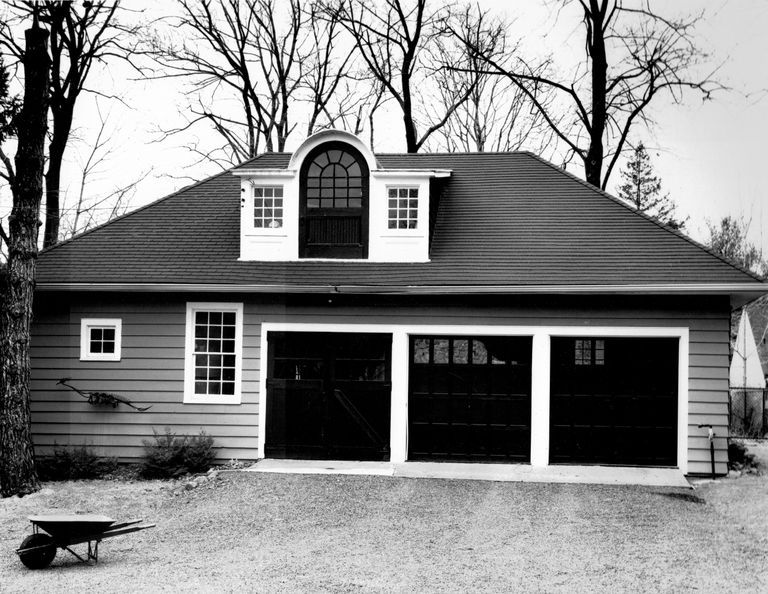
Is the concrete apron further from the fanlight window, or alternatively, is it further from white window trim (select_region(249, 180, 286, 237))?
the fanlight window

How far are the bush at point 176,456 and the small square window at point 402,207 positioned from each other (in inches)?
187

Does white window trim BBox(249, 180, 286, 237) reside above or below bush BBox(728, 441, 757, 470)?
above

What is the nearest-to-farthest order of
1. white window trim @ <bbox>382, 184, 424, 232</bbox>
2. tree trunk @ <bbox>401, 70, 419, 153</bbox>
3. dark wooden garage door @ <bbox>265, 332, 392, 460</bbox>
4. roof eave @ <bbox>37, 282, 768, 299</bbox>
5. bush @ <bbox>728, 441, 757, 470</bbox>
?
roof eave @ <bbox>37, 282, 768, 299</bbox> < dark wooden garage door @ <bbox>265, 332, 392, 460</bbox> < bush @ <bbox>728, 441, 757, 470</bbox> < white window trim @ <bbox>382, 184, 424, 232</bbox> < tree trunk @ <bbox>401, 70, 419, 153</bbox>

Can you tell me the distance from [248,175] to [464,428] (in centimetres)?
558

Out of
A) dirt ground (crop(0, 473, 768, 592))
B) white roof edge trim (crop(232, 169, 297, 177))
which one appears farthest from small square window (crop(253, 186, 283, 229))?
dirt ground (crop(0, 473, 768, 592))

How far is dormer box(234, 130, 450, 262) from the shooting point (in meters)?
15.0

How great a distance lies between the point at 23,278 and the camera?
12.9 m

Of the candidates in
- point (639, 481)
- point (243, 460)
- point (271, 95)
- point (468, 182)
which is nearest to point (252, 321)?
point (243, 460)

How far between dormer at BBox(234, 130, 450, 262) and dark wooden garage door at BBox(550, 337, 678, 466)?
10.9ft

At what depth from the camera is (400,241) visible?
1495cm

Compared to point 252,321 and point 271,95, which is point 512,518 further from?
point 271,95

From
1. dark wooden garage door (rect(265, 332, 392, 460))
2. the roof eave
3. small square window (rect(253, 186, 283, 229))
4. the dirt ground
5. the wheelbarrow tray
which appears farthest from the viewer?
small square window (rect(253, 186, 283, 229))

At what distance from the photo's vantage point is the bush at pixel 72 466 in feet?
45.1

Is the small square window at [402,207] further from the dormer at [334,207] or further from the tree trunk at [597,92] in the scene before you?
the tree trunk at [597,92]
